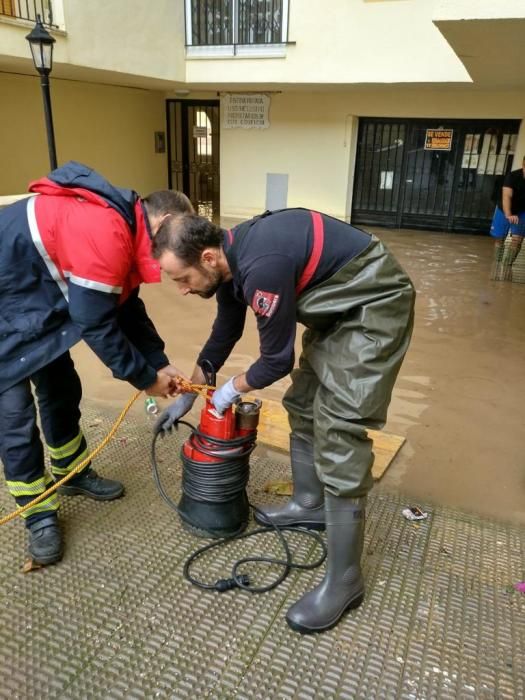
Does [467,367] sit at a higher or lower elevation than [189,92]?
lower

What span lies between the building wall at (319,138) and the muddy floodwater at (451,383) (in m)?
3.87

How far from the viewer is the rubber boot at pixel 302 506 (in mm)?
2496

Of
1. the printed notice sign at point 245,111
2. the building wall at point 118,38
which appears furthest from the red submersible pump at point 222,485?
the printed notice sign at point 245,111

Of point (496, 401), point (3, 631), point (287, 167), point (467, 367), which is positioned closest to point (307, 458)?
point (3, 631)

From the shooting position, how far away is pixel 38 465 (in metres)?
2.29

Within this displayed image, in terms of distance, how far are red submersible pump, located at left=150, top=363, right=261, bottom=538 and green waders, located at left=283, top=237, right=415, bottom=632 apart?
391mm

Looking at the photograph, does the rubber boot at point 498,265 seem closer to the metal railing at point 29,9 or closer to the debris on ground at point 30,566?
the metal railing at point 29,9

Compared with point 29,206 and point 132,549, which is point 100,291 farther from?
point 132,549

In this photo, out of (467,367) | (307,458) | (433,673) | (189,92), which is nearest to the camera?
(433,673)

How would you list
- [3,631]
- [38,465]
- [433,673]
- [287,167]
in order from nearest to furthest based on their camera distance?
[433,673]
[3,631]
[38,465]
[287,167]

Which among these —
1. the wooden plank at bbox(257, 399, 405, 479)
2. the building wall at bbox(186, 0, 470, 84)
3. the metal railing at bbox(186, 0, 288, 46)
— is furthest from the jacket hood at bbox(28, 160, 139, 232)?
the metal railing at bbox(186, 0, 288, 46)

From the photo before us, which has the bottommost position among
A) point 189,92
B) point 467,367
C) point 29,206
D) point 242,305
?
point 467,367

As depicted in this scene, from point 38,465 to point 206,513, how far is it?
700mm

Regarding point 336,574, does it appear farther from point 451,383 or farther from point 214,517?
point 451,383
